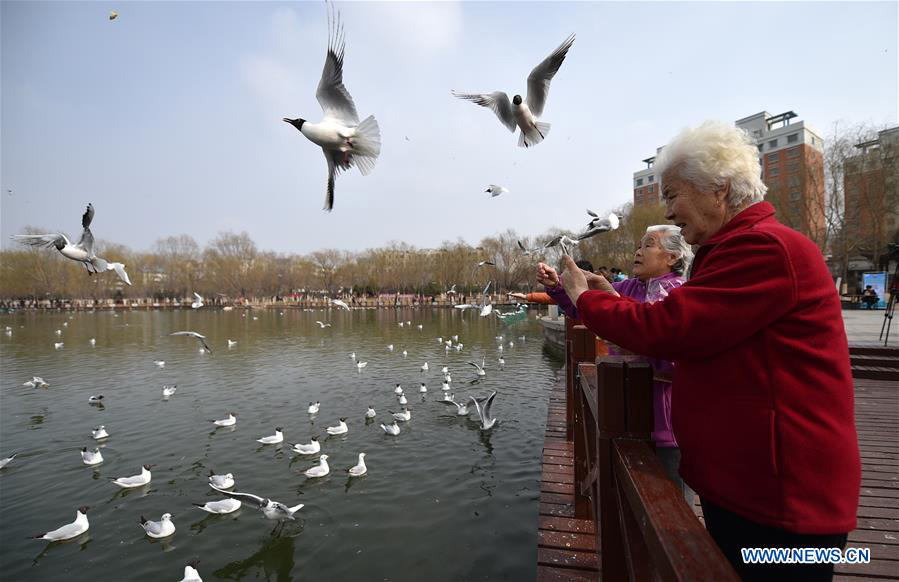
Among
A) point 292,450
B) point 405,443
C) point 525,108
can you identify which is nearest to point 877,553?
point 525,108

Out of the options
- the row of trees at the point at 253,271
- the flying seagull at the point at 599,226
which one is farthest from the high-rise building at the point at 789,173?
the row of trees at the point at 253,271

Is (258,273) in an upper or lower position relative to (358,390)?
upper

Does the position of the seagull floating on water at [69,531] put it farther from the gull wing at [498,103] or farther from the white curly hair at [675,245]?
the white curly hair at [675,245]

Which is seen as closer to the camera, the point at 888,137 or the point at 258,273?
the point at 888,137

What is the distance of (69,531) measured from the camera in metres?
6.11

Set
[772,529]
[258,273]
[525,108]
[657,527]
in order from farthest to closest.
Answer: [258,273] → [525,108] → [772,529] → [657,527]

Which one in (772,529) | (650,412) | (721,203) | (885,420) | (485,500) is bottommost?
(485,500)

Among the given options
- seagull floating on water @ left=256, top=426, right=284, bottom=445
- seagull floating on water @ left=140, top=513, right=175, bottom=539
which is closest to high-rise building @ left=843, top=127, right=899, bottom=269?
seagull floating on water @ left=256, top=426, right=284, bottom=445

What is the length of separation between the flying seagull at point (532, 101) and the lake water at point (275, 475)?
5.03 m

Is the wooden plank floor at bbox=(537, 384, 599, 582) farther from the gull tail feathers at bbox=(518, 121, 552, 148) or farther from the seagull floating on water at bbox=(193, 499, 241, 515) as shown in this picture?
the seagull floating on water at bbox=(193, 499, 241, 515)

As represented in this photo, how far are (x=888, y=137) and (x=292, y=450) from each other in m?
→ 43.9

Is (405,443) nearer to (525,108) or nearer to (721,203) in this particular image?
(525,108)

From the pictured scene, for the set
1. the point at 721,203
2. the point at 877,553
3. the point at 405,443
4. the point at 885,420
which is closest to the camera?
the point at 721,203

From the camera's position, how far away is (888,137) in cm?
3206
